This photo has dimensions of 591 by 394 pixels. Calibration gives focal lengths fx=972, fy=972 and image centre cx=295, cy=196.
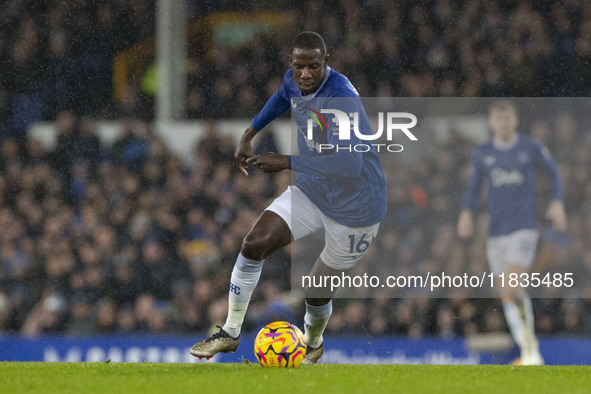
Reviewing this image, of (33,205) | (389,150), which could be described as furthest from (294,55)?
(33,205)

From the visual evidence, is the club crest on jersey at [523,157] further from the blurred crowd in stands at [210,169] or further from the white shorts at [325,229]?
the white shorts at [325,229]

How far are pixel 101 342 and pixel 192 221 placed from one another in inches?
78.3

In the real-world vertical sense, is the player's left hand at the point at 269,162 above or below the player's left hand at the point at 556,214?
above

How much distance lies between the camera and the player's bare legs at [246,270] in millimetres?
6074

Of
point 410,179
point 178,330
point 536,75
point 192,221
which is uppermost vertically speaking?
point 536,75

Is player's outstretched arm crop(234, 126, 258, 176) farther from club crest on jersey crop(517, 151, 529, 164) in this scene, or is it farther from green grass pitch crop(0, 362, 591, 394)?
club crest on jersey crop(517, 151, 529, 164)

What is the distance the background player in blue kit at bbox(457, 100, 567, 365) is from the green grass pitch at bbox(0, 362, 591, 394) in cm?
181

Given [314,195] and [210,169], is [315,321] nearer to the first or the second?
[314,195]

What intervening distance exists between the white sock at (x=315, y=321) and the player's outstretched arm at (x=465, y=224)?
→ 87.0 inches

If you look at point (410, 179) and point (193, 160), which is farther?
point (193, 160)

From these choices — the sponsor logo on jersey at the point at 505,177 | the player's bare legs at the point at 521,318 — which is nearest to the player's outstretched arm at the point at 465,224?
the sponsor logo on jersey at the point at 505,177

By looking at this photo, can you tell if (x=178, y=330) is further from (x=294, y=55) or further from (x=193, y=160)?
(x=294, y=55)

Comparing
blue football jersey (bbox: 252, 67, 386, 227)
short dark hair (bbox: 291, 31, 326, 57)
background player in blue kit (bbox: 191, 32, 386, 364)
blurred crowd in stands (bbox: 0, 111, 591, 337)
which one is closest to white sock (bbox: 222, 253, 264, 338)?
background player in blue kit (bbox: 191, 32, 386, 364)

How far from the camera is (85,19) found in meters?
12.5
